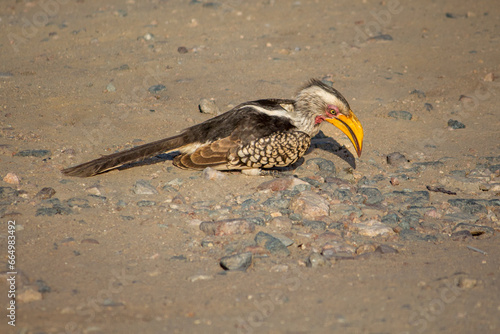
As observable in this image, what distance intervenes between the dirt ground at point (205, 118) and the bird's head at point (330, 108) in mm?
441

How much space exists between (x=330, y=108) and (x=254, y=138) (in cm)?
103

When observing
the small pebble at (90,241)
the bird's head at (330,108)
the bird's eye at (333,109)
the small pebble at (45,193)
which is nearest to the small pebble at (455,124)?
the bird's head at (330,108)

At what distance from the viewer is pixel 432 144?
6914 millimetres

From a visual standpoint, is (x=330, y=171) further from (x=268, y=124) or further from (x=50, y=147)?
(x=50, y=147)

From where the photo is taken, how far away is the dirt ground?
3.65 m

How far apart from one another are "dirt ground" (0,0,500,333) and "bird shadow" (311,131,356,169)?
0.26 ft

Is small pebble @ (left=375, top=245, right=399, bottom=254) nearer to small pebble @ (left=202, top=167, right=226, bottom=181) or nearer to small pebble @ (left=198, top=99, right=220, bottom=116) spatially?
small pebble @ (left=202, top=167, right=226, bottom=181)

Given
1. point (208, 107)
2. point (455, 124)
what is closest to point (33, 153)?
point (208, 107)

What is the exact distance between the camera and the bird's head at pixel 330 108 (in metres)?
6.14

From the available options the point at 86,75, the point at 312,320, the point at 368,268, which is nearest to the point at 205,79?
the point at 86,75

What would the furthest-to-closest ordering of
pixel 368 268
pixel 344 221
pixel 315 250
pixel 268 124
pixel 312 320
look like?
pixel 268 124
pixel 344 221
pixel 315 250
pixel 368 268
pixel 312 320

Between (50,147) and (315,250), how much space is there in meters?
3.65

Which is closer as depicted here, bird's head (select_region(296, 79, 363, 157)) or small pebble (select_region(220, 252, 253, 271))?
small pebble (select_region(220, 252, 253, 271))

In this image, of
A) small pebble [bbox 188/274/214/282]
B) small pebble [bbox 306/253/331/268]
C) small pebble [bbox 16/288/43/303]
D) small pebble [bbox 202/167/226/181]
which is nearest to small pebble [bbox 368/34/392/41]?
small pebble [bbox 202/167/226/181]
